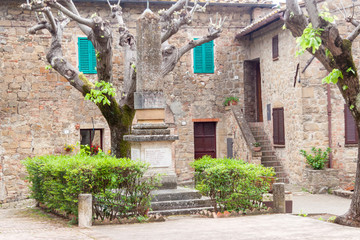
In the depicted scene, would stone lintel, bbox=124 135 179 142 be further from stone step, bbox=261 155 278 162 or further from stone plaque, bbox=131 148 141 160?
stone step, bbox=261 155 278 162

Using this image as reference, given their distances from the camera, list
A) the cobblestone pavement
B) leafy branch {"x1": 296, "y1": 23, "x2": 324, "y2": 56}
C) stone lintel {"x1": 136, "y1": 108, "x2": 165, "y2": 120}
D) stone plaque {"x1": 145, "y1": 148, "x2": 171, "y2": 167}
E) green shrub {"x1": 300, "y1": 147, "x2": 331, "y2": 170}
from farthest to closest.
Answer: green shrub {"x1": 300, "y1": 147, "x2": 331, "y2": 170} < stone lintel {"x1": 136, "y1": 108, "x2": 165, "y2": 120} < stone plaque {"x1": 145, "y1": 148, "x2": 171, "y2": 167} < leafy branch {"x1": 296, "y1": 23, "x2": 324, "y2": 56} < the cobblestone pavement

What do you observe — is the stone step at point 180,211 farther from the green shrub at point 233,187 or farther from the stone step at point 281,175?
the stone step at point 281,175

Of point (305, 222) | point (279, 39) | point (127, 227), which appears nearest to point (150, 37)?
point (127, 227)

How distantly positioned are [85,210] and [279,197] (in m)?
3.59

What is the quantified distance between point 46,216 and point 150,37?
409 cm

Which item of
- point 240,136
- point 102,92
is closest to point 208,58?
point 240,136

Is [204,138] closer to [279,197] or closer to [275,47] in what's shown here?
[275,47]

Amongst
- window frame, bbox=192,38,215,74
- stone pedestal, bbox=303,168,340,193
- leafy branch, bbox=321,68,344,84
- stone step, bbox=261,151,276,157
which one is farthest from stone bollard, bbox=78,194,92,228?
window frame, bbox=192,38,215,74

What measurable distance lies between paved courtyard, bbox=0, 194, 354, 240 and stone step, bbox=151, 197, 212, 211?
0.31m

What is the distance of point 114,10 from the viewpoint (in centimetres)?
1338

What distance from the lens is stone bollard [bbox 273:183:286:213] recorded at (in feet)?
32.7

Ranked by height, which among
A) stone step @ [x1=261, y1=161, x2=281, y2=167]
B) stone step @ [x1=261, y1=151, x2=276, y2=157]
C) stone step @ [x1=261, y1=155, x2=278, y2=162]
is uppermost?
stone step @ [x1=261, y1=151, x2=276, y2=157]

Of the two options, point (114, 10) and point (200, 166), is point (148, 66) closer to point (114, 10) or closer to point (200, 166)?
point (200, 166)

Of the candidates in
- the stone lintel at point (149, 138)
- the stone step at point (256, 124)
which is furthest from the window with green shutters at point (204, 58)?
the stone lintel at point (149, 138)
